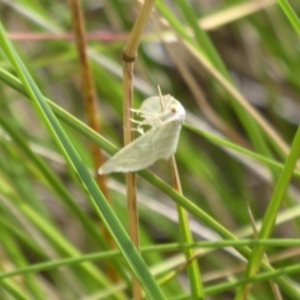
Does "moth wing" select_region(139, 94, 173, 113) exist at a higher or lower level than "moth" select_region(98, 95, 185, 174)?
higher

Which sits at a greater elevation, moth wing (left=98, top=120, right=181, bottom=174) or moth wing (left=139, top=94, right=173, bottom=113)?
moth wing (left=139, top=94, right=173, bottom=113)

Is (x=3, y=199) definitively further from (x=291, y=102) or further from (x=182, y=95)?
(x=291, y=102)

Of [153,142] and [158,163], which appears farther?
[158,163]

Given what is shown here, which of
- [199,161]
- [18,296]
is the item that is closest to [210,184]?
[199,161]

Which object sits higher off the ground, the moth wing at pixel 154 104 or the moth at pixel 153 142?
the moth wing at pixel 154 104

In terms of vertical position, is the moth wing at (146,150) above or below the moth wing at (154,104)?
below

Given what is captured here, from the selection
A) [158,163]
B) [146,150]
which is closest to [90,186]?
[146,150]

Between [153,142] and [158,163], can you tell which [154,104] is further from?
[158,163]

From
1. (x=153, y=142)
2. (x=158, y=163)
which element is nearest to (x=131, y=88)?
(x=153, y=142)
